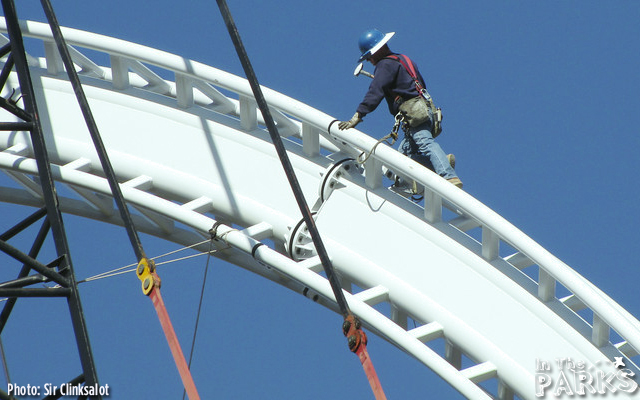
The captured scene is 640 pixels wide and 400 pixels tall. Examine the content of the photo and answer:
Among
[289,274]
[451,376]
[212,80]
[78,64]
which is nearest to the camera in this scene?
[451,376]

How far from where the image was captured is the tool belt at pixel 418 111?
59.2 ft

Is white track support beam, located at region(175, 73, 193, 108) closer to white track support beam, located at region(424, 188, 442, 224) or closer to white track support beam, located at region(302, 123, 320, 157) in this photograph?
white track support beam, located at region(302, 123, 320, 157)

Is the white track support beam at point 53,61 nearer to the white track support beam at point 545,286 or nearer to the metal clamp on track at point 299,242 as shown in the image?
the metal clamp on track at point 299,242

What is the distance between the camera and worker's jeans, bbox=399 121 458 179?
17859 mm

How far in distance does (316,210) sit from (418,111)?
1.69 metres

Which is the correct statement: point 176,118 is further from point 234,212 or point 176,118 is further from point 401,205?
point 401,205

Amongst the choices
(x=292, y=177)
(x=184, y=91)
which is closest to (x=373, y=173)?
(x=292, y=177)

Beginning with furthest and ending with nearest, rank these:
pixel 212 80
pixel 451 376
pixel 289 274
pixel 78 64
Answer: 1. pixel 78 64
2. pixel 212 80
3. pixel 289 274
4. pixel 451 376

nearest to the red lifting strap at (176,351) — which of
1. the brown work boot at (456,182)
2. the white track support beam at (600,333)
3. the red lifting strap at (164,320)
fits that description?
the red lifting strap at (164,320)

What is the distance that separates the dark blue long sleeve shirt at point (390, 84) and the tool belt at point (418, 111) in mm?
90

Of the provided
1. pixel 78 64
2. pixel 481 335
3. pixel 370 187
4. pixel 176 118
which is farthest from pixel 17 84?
pixel 481 335

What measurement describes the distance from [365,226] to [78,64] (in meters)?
5.18

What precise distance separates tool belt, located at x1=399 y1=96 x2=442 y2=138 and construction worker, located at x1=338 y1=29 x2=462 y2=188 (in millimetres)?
46

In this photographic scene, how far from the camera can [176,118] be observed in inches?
772
